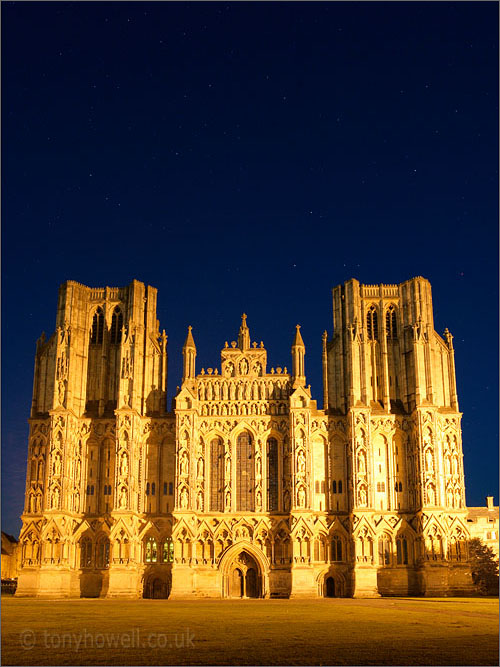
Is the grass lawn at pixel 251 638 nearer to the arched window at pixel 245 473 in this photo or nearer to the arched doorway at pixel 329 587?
the arched doorway at pixel 329 587

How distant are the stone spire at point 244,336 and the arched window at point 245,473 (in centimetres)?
851

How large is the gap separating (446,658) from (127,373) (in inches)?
Result: 2171

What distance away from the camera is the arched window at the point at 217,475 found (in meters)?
72.4

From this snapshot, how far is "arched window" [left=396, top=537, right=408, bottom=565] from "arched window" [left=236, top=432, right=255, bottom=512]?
13.3 meters

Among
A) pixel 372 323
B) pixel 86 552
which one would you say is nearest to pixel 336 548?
pixel 372 323

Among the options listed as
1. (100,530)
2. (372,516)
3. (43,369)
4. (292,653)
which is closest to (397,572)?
(372,516)

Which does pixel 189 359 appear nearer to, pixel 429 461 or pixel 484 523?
pixel 429 461

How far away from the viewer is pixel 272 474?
7300cm

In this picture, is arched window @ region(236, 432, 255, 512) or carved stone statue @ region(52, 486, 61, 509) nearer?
carved stone statue @ region(52, 486, 61, 509)

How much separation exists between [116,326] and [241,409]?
16250 mm

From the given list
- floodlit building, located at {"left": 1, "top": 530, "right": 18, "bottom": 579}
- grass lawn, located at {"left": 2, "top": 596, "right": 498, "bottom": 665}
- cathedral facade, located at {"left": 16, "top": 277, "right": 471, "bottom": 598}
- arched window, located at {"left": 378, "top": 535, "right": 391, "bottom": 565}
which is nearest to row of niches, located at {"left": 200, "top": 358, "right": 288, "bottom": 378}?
cathedral facade, located at {"left": 16, "top": 277, "right": 471, "bottom": 598}

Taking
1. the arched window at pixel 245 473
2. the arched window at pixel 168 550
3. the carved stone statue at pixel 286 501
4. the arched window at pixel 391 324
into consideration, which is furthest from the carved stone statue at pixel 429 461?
the arched window at pixel 168 550

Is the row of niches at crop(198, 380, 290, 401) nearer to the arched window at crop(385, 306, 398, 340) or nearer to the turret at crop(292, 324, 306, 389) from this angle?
the turret at crop(292, 324, 306, 389)

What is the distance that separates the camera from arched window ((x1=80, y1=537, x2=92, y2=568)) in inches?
2820
